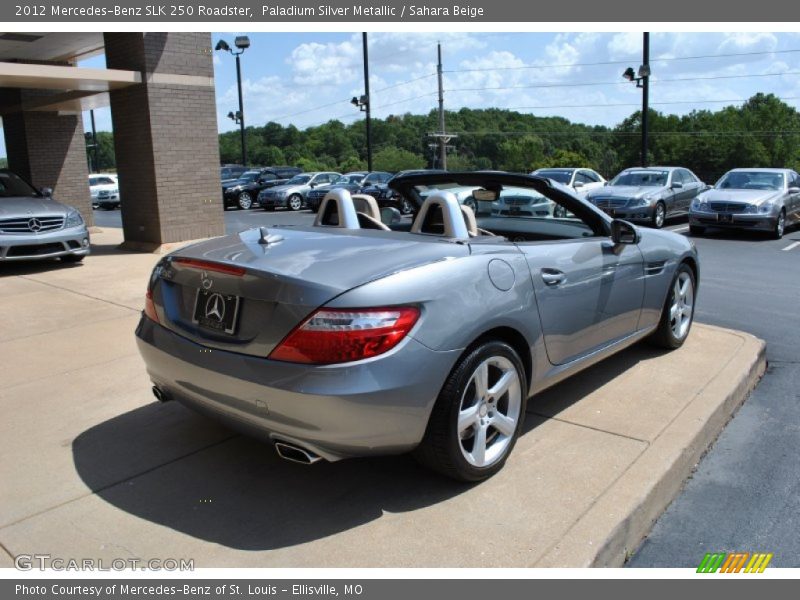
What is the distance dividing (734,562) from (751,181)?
585 inches

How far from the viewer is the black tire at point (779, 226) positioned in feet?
46.4

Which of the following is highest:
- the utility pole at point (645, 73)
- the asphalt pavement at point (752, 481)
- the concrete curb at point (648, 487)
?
the utility pole at point (645, 73)

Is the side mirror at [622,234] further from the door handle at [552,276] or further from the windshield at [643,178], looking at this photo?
the windshield at [643,178]


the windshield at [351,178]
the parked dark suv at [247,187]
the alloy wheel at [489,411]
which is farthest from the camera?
the windshield at [351,178]

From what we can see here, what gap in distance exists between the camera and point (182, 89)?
1124 cm

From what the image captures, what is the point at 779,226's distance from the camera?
14.2 metres

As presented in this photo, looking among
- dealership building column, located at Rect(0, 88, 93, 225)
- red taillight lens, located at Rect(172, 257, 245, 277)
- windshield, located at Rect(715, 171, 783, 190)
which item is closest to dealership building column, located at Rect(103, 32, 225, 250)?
dealership building column, located at Rect(0, 88, 93, 225)

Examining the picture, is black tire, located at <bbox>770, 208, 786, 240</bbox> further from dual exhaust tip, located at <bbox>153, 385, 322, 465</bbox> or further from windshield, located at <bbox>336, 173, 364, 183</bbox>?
windshield, located at <bbox>336, 173, 364, 183</bbox>

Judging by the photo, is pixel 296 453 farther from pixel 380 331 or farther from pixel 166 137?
pixel 166 137

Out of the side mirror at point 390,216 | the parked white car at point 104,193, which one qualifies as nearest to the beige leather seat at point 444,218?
the side mirror at point 390,216

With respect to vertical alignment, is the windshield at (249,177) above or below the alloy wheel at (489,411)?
above

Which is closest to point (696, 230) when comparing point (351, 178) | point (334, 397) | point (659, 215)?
point (659, 215)

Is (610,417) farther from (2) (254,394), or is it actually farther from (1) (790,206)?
(1) (790,206)

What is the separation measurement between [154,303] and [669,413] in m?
3.05
